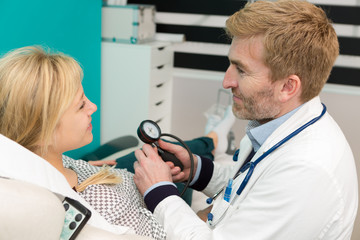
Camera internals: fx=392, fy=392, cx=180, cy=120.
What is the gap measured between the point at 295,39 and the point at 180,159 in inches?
25.1

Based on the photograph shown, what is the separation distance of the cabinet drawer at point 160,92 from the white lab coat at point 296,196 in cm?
185

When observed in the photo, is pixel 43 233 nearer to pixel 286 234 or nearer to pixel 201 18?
pixel 286 234

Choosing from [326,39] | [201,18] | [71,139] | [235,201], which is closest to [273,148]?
[235,201]

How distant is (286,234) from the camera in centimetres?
99

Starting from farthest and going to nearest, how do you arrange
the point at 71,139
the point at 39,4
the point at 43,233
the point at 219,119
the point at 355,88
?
the point at 355,88, the point at 219,119, the point at 39,4, the point at 71,139, the point at 43,233

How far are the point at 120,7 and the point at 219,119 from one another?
1.07 m

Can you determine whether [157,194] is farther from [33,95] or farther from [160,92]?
[160,92]

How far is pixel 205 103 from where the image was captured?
332 centimetres

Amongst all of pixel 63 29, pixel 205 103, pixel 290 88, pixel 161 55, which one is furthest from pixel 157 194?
pixel 205 103

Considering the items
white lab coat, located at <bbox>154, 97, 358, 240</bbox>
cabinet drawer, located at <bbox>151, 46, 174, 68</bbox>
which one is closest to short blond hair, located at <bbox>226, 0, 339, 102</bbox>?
white lab coat, located at <bbox>154, 97, 358, 240</bbox>

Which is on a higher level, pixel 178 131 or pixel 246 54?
pixel 246 54

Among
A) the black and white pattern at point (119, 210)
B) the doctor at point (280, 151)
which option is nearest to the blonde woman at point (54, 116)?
the black and white pattern at point (119, 210)

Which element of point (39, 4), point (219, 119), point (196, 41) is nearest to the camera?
point (39, 4)

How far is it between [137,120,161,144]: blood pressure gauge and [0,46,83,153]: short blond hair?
34 centimetres
